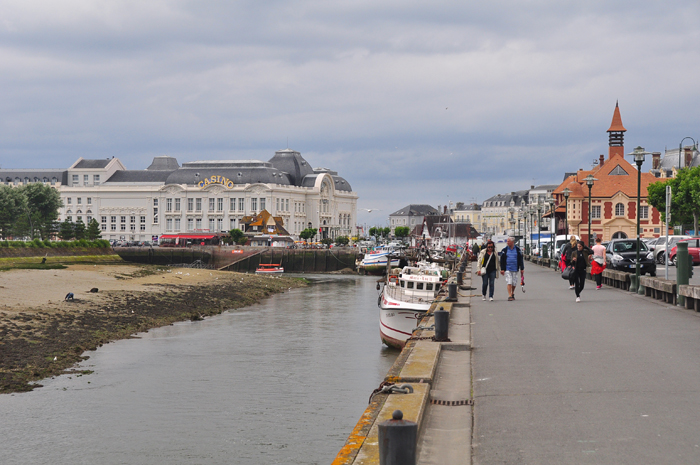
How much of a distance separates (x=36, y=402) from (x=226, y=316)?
2493cm

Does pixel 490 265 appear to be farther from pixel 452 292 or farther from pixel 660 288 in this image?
pixel 660 288

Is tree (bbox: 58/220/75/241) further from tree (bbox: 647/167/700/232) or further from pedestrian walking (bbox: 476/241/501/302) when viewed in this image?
pedestrian walking (bbox: 476/241/501/302)

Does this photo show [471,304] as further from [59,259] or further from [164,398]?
[59,259]

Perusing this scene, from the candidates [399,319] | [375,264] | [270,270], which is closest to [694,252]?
[399,319]

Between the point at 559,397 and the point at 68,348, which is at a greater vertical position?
the point at 559,397

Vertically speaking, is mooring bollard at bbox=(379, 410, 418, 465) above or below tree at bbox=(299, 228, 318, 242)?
below

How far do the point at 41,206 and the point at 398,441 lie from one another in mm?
123046

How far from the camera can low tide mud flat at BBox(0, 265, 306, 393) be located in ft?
81.5

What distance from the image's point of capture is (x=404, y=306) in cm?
3095

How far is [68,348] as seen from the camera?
90.2 ft

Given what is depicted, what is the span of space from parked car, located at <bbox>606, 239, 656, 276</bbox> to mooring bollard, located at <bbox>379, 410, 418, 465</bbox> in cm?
2809

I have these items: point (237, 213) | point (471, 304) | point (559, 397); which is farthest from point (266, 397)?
point (237, 213)

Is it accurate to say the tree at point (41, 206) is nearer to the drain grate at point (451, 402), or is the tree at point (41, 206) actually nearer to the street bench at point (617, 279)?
the street bench at point (617, 279)

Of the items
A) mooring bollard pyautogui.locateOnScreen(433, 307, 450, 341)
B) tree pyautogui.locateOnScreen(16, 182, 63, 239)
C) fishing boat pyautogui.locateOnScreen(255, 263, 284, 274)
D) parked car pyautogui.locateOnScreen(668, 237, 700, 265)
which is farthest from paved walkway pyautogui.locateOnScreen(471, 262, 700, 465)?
tree pyautogui.locateOnScreen(16, 182, 63, 239)
